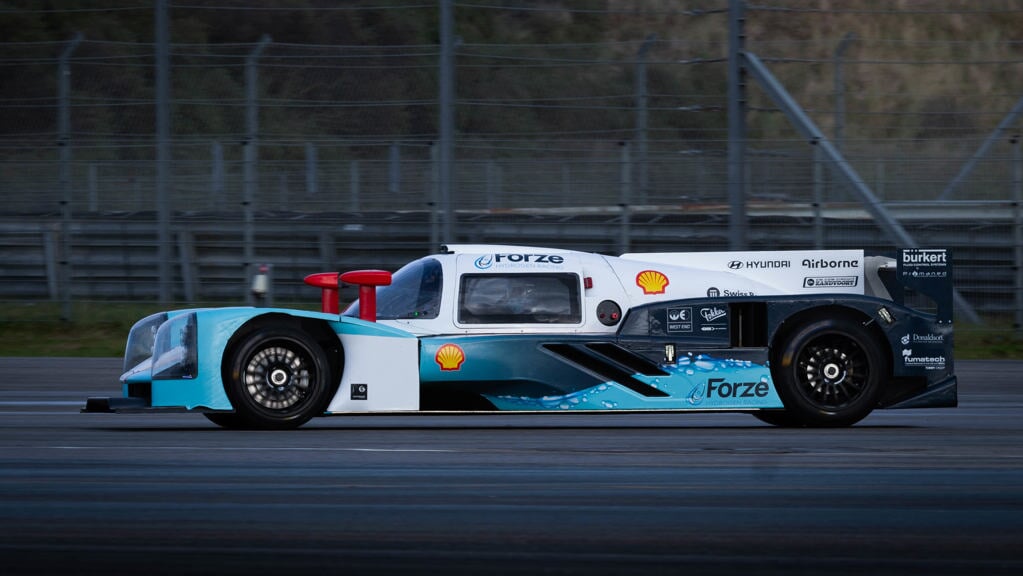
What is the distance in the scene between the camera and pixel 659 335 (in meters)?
9.02

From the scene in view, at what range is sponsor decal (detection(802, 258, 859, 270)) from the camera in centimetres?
945

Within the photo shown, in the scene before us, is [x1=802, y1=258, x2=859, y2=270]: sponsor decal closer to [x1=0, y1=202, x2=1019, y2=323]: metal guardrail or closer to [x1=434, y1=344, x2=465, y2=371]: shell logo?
[x1=434, y1=344, x2=465, y2=371]: shell logo

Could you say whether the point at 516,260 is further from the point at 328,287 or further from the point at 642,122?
the point at 642,122

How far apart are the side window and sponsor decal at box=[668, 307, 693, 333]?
0.57 metres

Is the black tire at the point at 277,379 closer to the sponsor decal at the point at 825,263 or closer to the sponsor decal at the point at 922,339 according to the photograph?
the sponsor decal at the point at 825,263

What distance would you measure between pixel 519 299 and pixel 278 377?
1.59 metres

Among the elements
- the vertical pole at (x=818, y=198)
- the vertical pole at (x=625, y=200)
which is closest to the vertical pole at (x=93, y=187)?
the vertical pole at (x=625, y=200)

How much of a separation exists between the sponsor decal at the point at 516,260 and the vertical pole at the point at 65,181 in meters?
9.52

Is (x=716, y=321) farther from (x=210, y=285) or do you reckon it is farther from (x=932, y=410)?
(x=210, y=285)

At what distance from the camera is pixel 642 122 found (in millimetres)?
17141

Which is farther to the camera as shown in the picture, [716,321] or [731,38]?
[731,38]

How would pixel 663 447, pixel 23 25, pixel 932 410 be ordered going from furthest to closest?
pixel 23 25 → pixel 932 410 → pixel 663 447

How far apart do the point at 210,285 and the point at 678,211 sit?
18.6 feet

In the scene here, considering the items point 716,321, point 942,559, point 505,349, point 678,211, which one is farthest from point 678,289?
point 678,211
